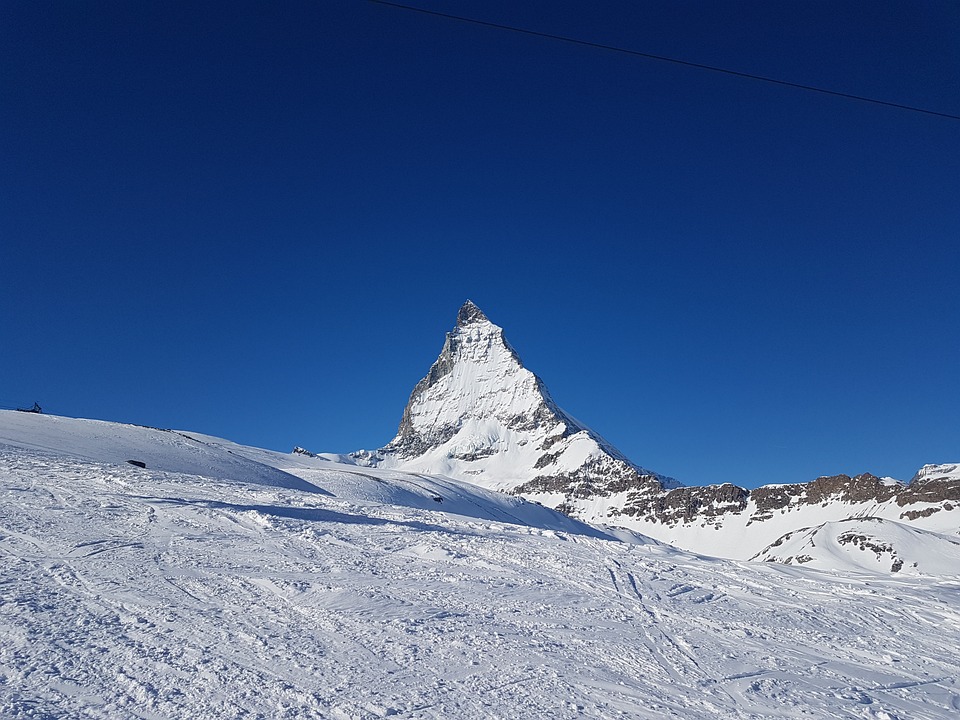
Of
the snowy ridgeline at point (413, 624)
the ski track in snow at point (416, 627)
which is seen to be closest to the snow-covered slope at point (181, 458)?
the snowy ridgeline at point (413, 624)

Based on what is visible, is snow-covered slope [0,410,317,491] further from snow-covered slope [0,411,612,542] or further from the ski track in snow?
the ski track in snow

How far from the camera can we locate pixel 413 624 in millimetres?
7848

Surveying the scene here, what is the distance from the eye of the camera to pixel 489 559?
12.3 m

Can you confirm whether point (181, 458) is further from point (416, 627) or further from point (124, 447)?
point (416, 627)

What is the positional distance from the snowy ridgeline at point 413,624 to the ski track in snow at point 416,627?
3 centimetres

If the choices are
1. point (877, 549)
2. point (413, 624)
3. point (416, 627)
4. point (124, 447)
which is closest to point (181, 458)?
point (124, 447)

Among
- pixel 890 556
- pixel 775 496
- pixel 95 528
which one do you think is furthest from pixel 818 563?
pixel 95 528

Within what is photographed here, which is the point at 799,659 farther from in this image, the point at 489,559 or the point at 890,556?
the point at 890,556

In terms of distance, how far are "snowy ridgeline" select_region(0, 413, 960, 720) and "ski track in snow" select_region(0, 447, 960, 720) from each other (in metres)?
0.03

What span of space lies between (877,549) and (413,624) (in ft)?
386

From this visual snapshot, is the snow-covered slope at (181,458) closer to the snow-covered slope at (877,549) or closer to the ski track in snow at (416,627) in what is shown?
the ski track in snow at (416,627)

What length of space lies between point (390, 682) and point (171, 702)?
190 centimetres

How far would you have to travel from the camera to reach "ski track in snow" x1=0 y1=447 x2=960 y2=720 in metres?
5.73

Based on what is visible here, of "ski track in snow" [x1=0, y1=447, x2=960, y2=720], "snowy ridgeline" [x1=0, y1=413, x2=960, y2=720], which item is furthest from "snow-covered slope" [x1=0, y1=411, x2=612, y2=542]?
"ski track in snow" [x1=0, y1=447, x2=960, y2=720]
